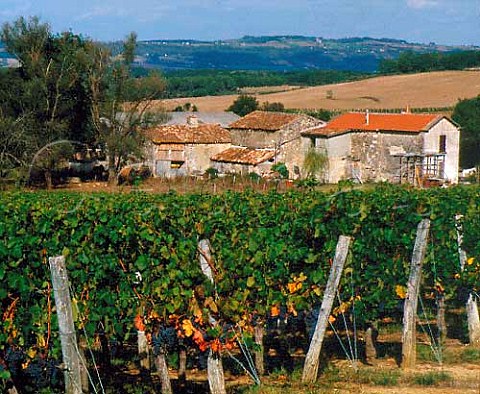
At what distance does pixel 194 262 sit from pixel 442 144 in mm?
39428

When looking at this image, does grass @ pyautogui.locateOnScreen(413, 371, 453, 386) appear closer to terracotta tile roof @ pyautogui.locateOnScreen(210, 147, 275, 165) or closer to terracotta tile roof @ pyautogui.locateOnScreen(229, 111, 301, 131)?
terracotta tile roof @ pyautogui.locateOnScreen(210, 147, 275, 165)

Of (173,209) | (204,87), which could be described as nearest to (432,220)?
(173,209)

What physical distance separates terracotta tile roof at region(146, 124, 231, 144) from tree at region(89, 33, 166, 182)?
298cm

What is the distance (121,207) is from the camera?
901 centimetres

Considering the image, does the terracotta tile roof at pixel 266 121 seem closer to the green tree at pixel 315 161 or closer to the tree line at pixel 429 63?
the green tree at pixel 315 161

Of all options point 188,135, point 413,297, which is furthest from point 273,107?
point 413,297

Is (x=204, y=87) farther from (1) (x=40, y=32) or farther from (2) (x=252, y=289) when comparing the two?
(2) (x=252, y=289)

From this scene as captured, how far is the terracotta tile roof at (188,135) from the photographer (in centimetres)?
4862

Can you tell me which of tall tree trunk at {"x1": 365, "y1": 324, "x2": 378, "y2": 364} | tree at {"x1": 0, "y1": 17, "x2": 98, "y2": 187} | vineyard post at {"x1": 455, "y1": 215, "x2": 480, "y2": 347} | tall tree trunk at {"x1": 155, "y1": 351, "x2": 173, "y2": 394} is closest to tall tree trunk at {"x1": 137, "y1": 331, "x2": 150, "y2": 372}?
tall tree trunk at {"x1": 155, "y1": 351, "x2": 173, "y2": 394}

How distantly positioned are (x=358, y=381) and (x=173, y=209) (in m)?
2.84

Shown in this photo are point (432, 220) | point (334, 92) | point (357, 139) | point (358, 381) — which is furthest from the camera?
point (334, 92)

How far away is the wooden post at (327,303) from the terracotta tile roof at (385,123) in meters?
36.9

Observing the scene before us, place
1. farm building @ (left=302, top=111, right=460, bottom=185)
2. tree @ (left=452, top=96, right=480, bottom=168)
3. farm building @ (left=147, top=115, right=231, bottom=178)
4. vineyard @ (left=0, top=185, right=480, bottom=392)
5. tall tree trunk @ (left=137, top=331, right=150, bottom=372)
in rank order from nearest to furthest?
vineyard @ (left=0, top=185, right=480, bottom=392) → tall tree trunk @ (left=137, top=331, right=150, bottom=372) → farm building @ (left=302, top=111, right=460, bottom=185) → farm building @ (left=147, top=115, right=231, bottom=178) → tree @ (left=452, top=96, right=480, bottom=168)

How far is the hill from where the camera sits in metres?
81.4
